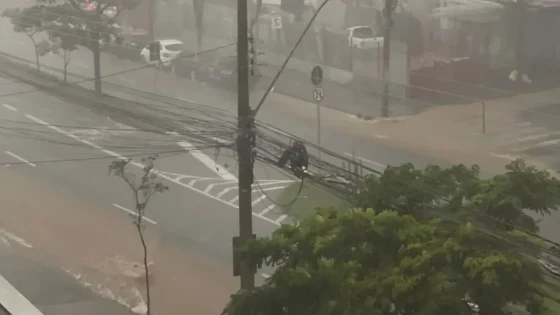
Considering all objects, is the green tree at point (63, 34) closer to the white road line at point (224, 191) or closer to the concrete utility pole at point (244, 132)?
the white road line at point (224, 191)

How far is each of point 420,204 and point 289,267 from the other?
1.85 feet

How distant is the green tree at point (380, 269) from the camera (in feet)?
6.84

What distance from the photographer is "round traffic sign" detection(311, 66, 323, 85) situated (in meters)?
4.16

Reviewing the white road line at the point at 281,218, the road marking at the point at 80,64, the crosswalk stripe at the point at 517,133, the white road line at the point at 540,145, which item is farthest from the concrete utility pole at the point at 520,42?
the road marking at the point at 80,64

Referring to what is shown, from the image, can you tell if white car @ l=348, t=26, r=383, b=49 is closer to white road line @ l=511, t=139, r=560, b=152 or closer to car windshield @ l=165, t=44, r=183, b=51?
car windshield @ l=165, t=44, r=183, b=51

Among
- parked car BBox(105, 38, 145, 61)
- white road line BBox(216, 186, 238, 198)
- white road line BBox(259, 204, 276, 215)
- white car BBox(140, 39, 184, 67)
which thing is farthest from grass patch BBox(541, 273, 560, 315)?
parked car BBox(105, 38, 145, 61)

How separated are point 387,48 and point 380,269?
2.40 metres

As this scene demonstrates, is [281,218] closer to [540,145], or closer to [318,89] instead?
[318,89]

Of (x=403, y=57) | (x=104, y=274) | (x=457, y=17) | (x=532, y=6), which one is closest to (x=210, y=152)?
(x=104, y=274)

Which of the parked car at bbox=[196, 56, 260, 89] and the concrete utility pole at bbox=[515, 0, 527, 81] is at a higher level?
the concrete utility pole at bbox=[515, 0, 527, 81]

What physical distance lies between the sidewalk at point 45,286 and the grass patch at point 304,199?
3.64ft

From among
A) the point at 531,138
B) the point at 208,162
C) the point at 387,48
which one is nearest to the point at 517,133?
the point at 531,138

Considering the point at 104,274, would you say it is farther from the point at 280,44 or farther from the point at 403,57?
the point at 403,57

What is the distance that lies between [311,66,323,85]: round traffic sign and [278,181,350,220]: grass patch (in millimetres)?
621
